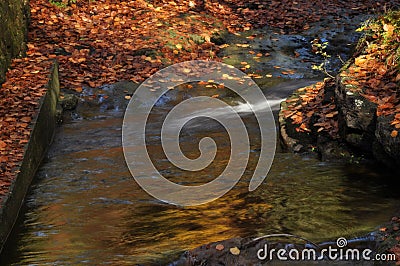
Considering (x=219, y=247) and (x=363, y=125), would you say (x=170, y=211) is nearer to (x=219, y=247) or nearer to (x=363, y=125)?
(x=219, y=247)

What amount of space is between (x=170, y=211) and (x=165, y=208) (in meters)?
0.13

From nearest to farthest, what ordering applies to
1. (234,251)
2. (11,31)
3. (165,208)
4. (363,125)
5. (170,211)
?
1. (234,251)
2. (170,211)
3. (165,208)
4. (363,125)
5. (11,31)

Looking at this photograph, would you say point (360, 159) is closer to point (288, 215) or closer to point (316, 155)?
point (316, 155)

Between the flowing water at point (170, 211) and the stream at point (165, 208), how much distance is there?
0.01 m

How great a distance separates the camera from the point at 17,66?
9.91m

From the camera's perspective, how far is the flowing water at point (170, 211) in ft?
17.6

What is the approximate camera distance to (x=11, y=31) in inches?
402

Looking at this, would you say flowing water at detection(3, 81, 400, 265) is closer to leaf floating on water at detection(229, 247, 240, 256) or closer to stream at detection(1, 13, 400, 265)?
stream at detection(1, 13, 400, 265)

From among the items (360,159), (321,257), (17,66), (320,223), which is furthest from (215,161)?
(17,66)

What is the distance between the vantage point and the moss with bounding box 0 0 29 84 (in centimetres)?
949

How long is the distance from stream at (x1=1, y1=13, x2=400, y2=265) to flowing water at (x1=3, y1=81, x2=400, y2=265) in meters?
0.01

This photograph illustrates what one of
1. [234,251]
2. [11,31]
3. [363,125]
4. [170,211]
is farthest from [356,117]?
[11,31]

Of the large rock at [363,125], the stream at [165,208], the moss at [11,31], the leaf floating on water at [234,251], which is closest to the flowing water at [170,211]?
the stream at [165,208]

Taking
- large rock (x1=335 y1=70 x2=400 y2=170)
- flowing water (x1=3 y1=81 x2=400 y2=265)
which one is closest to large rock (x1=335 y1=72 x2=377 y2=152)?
large rock (x1=335 y1=70 x2=400 y2=170)
